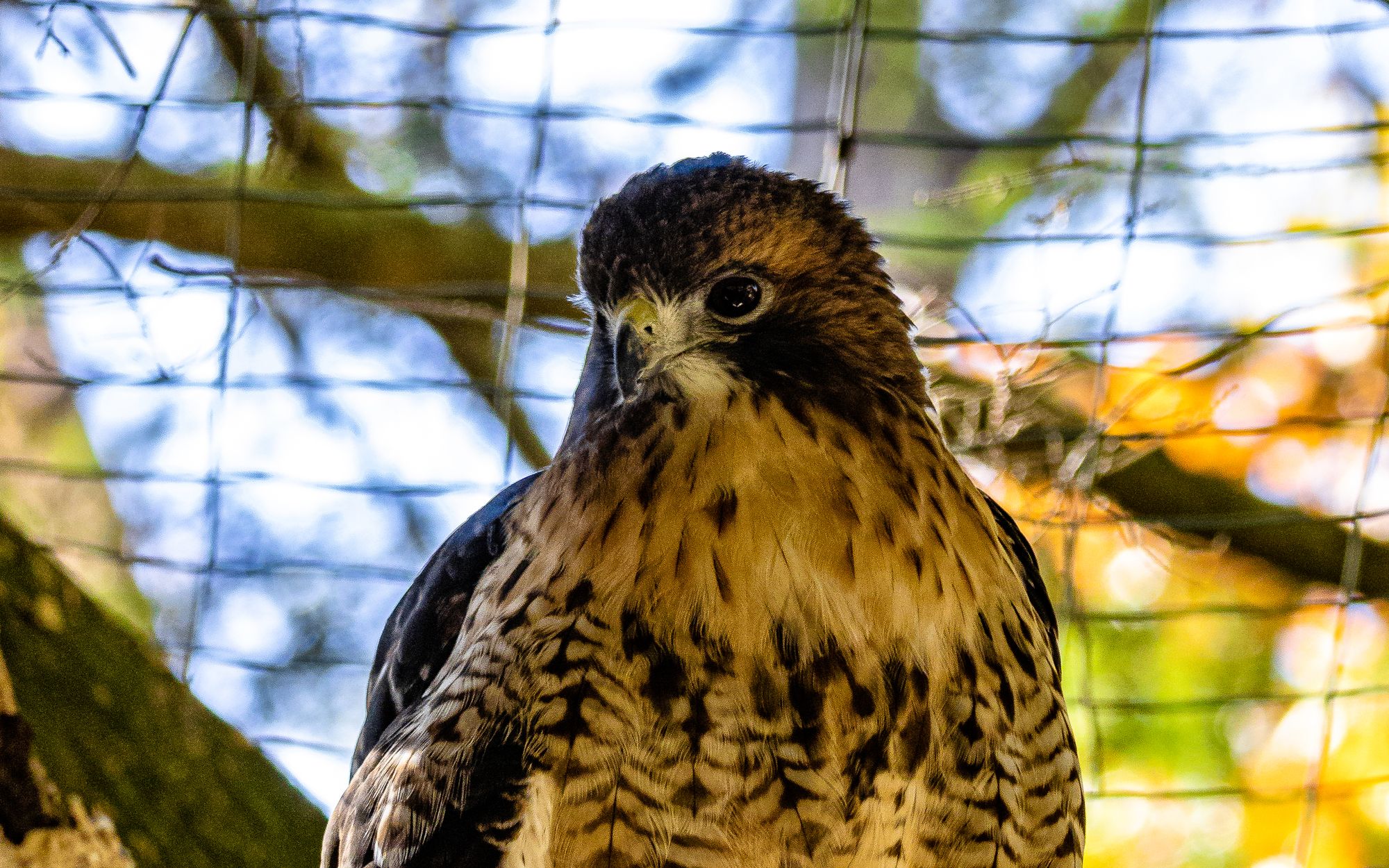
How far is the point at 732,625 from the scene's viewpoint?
5.16ft

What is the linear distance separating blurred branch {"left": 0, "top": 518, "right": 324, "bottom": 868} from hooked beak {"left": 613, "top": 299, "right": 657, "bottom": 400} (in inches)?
36.8

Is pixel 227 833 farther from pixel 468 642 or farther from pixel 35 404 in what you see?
pixel 35 404

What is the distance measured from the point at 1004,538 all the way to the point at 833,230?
548 millimetres

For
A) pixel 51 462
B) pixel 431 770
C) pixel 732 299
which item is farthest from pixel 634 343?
pixel 51 462

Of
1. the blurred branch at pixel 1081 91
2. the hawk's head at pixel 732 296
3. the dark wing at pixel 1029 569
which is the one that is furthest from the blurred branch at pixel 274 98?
the blurred branch at pixel 1081 91

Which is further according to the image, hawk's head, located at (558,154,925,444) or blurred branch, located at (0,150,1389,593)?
blurred branch, located at (0,150,1389,593)

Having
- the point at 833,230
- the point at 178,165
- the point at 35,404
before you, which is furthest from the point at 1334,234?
the point at 35,404

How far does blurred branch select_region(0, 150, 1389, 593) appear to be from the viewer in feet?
9.37

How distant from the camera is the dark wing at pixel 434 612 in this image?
75.7 inches

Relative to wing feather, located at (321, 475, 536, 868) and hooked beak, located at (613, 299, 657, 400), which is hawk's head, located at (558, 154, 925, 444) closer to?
hooked beak, located at (613, 299, 657, 400)

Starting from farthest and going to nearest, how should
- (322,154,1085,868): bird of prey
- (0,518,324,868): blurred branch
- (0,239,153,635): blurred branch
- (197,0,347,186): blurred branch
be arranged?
1. (0,239,153,635): blurred branch
2. (197,0,347,186): blurred branch
3. (0,518,324,868): blurred branch
4. (322,154,1085,868): bird of prey

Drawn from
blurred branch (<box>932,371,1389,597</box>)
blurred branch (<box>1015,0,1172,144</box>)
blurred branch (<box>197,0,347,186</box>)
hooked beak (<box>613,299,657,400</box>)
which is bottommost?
hooked beak (<box>613,299,657,400</box>)

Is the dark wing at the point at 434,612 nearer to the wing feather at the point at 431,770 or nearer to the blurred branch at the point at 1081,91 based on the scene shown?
the wing feather at the point at 431,770

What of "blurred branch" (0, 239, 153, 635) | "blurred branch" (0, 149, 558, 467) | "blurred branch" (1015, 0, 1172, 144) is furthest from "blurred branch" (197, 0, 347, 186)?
"blurred branch" (1015, 0, 1172, 144)
